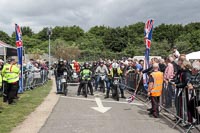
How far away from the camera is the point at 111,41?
95.9 metres

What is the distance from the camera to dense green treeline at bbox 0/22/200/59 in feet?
263

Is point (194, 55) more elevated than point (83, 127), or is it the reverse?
point (194, 55)

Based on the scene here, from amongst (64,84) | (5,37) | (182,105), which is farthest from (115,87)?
(5,37)

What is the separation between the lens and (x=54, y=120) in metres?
9.59

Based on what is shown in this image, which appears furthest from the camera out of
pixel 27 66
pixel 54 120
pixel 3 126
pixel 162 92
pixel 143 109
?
pixel 27 66

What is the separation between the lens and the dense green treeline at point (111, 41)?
80.1 m

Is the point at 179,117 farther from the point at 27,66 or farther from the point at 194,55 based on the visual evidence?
the point at 194,55

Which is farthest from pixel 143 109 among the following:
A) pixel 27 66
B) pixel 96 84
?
pixel 27 66

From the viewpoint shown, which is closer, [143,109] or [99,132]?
[99,132]

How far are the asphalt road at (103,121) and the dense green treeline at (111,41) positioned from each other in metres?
58.2

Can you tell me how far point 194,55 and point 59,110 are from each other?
52.6ft

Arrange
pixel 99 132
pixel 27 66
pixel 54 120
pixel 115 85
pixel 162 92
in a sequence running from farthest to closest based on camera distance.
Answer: pixel 27 66 < pixel 115 85 < pixel 162 92 < pixel 54 120 < pixel 99 132

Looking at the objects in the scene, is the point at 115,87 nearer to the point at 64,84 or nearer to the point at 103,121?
the point at 64,84

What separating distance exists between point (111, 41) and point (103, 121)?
286ft
